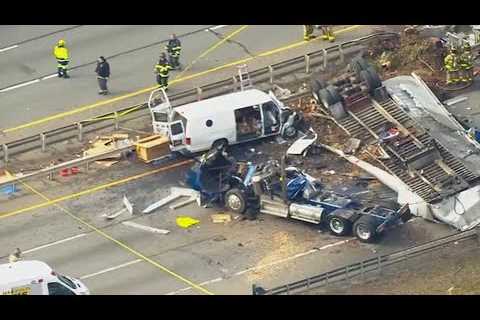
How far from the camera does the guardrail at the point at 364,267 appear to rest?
80.1 feet

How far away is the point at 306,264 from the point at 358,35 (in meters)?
13.9

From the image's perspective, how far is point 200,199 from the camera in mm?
29609

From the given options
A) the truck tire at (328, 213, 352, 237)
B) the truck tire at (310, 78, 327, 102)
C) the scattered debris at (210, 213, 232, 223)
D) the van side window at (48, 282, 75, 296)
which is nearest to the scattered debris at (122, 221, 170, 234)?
the scattered debris at (210, 213, 232, 223)

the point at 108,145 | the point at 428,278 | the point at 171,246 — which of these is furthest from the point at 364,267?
the point at 108,145

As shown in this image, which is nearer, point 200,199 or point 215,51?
point 200,199

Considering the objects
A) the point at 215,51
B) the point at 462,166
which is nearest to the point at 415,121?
the point at 462,166

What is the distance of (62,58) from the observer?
119 feet

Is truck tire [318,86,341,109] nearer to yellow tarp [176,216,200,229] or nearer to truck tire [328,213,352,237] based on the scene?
truck tire [328,213,352,237]

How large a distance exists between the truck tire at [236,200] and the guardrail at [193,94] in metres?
6.47

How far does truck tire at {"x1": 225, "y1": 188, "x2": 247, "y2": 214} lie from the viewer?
28603 mm

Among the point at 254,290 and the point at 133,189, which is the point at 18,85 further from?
the point at 254,290

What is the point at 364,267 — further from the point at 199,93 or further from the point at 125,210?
the point at 199,93

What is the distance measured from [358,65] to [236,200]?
7310 mm
